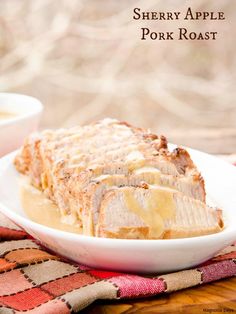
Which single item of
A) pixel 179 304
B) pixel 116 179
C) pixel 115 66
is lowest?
pixel 179 304

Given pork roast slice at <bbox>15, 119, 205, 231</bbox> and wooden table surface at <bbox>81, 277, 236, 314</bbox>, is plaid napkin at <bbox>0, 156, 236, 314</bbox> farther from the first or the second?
pork roast slice at <bbox>15, 119, 205, 231</bbox>

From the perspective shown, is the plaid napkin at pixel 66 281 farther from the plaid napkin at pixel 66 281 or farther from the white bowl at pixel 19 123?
the white bowl at pixel 19 123

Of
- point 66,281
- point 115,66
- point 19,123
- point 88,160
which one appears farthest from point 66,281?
point 115,66

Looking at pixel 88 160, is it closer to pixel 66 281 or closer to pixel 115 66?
pixel 66 281

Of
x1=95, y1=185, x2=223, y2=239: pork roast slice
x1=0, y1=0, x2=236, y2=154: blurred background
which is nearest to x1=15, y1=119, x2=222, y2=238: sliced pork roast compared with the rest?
x1=95, y1=185, x2=223, y2=239: pork roast slice

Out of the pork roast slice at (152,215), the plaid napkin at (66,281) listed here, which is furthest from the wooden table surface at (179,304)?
the pork roast slice at (152,215)

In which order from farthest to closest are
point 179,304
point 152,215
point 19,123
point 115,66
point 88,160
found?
point 115,66 < point 19,123 < point 88,160 < point 152,215 < point 179,304
